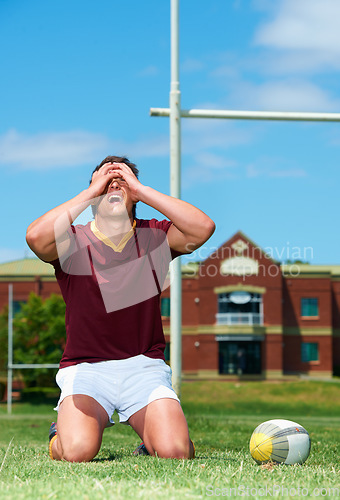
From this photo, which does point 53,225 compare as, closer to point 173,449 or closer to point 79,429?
point 79,429

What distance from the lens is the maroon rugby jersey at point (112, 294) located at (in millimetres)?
4137

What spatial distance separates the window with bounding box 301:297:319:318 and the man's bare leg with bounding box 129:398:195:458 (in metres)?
40.4

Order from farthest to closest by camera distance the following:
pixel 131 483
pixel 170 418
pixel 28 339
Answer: pixel 28 339 → pixel 170 418 → pixel 131 483

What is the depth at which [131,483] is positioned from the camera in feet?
9.06

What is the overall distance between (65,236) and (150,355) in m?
0.97

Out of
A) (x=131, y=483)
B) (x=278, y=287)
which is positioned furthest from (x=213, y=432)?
(x=278, y=287)

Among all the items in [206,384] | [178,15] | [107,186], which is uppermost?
[178,15]

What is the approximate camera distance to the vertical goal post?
8.31m

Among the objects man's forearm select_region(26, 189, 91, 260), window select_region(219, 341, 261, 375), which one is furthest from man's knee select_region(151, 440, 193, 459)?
window select_region(219, 341, 261, 375)

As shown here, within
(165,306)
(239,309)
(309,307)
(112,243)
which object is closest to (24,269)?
(165,306)

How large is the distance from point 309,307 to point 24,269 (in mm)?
19606

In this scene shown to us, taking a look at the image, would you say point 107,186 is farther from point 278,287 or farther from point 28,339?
point 278,287

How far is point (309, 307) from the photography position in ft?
143

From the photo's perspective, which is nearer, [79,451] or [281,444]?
[79,451]
